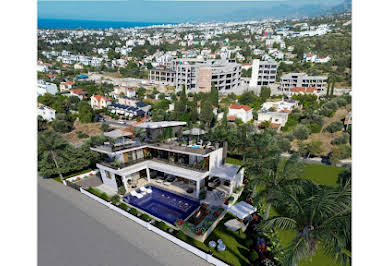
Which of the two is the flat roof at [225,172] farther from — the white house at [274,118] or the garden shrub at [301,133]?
the white house at [274,118]

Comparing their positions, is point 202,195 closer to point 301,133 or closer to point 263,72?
point 301,133

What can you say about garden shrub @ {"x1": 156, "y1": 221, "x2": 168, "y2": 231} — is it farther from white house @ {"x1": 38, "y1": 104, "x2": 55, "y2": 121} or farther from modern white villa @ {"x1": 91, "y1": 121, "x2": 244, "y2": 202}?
white house @ {"x1": 38, "y1": 104, "x2": 55, "y2": 121}

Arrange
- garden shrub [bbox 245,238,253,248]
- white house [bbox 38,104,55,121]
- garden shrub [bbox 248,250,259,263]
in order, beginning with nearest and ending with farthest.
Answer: garden shrub [bbox 248,250,259,263], garden shrub [bbox 245,238,253,248], white house [bbox 38,104,55,121]

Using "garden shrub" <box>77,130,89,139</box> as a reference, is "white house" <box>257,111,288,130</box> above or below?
above

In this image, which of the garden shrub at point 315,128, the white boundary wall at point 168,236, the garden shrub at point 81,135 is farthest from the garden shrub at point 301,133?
the garden shrub at point 81,135

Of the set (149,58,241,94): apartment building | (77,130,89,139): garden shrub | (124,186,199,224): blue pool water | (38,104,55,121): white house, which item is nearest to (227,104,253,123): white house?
(149,58,241,94): apartment building
